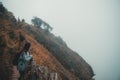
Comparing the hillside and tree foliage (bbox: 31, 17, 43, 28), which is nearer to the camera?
the hillside

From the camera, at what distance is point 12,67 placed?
2194 inches

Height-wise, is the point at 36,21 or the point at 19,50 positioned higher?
the point at 36,21

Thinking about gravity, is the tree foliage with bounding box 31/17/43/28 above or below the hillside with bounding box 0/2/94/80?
above

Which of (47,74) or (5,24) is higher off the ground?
(5,24)

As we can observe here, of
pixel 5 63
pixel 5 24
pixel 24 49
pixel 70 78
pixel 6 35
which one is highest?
pixel 5 24

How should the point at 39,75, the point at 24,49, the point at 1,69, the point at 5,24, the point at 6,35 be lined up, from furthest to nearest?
the point at 5,24 < the point at 6,35 < the point at 24,49 < the point at 1,69 < the point at 39,75

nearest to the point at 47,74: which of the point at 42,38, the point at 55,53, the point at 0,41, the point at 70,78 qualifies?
the point at 0,41

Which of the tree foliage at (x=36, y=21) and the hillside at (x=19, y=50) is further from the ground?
the tree foliage at (x=36, y=21)

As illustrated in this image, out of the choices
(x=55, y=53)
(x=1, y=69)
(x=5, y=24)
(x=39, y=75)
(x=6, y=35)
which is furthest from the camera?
(x=55, y=53)

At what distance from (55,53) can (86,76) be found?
18492mm

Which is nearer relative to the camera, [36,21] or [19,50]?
[19,50]

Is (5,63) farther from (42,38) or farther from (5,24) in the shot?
(42,38)

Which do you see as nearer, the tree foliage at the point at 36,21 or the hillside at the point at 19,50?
the hillside at the point at 19,50

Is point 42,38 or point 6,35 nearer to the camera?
point 6,35
